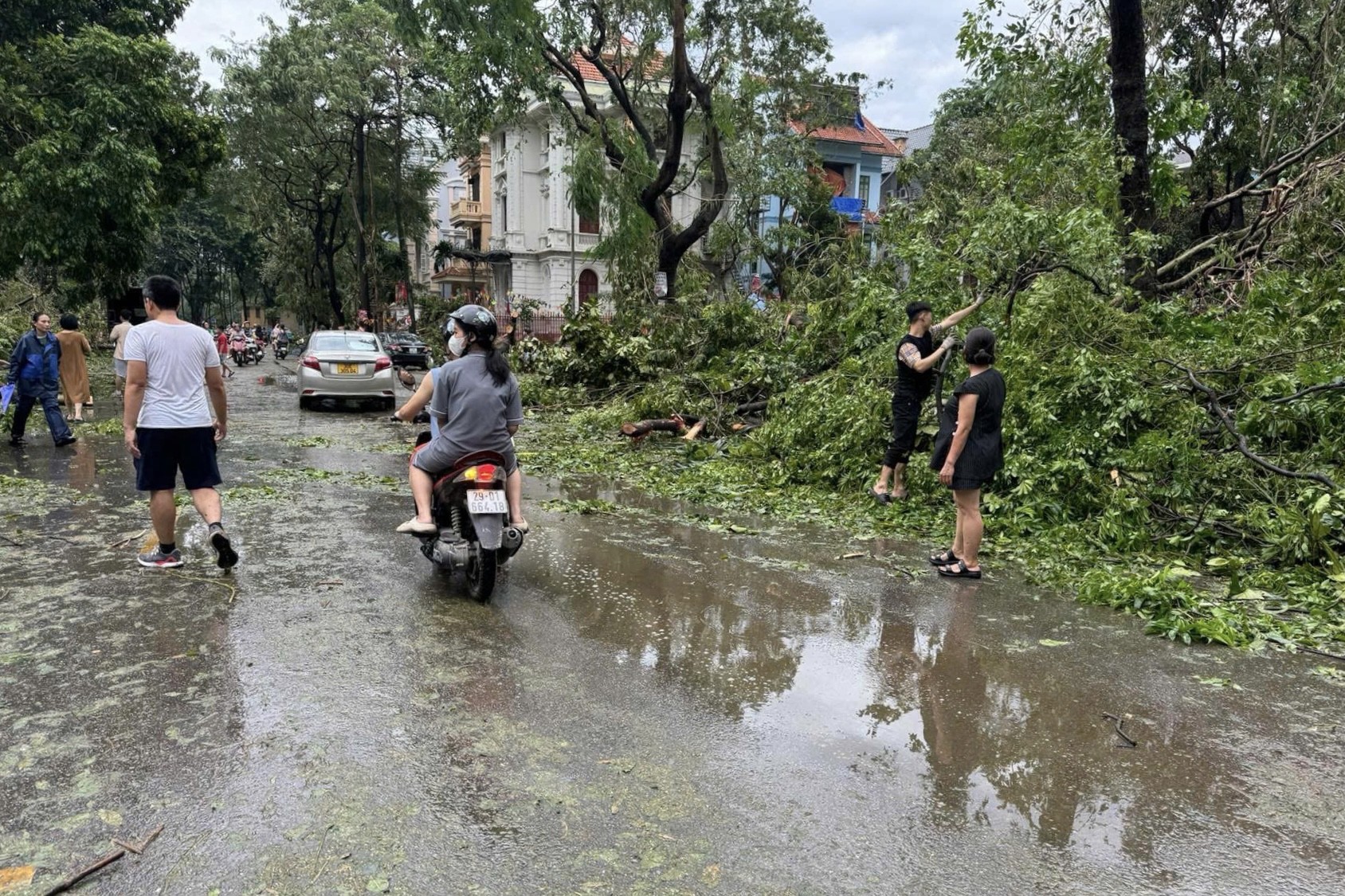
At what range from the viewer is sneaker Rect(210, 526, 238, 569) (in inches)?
226

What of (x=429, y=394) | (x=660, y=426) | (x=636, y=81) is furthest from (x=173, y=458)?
(x=636, y=81)

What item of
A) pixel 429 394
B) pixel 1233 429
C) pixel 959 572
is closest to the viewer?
pixel 429 394

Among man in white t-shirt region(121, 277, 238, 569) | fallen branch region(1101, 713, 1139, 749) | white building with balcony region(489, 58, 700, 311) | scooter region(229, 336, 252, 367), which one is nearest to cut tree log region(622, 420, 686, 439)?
man in white t-shirt region(121, 277, 238, 569)

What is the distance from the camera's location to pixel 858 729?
3.95m

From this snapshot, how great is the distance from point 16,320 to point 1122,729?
2100cm

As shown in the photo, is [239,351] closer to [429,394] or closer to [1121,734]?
[429,394]

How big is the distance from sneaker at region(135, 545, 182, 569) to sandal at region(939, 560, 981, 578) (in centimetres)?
518

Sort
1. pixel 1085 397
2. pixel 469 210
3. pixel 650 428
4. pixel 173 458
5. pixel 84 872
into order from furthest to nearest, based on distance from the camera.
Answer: pixel 469 210 → pixel 650 428 → pixel 1085 397 → pixel 173 458 → pixel 84 872

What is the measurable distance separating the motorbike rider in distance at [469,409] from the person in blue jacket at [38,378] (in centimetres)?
791

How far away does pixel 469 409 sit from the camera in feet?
18.0

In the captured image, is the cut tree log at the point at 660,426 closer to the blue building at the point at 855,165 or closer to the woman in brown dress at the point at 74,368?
the woman in brown dress at the point at 74,368

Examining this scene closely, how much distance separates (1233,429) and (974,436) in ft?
7.49

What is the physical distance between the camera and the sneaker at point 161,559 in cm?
588

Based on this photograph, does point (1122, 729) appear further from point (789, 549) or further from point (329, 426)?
point (329, 426)
